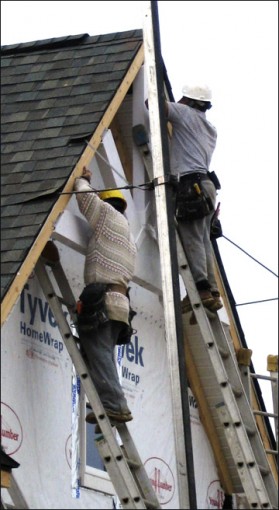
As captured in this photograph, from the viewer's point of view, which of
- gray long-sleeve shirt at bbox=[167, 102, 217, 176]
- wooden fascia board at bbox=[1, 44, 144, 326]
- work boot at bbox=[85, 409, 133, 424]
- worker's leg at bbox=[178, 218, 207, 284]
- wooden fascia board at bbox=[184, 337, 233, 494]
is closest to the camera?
wooden fascia board at bbox=[1, 44, 144, 326]

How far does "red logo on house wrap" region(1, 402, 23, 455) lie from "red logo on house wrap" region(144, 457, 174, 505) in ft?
6.35

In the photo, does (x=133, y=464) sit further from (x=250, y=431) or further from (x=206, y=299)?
(x=206, y=299)

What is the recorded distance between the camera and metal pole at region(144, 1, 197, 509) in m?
10.7

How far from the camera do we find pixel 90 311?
1156 cm

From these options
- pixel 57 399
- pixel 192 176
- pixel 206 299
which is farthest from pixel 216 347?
pixel 192 176

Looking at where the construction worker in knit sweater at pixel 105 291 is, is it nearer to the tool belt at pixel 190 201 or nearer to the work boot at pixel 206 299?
the tool belt at pixel 190 201

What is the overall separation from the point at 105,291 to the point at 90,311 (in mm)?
250

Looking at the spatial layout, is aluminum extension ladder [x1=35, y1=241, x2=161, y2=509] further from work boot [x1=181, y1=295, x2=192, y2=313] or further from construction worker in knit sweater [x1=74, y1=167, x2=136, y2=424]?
work boot [x1=181, y1=295, x2=192, y2=313]

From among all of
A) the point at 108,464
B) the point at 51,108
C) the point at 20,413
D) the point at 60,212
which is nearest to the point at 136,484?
the point at 108,464

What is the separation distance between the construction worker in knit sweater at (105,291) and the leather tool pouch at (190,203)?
1.84 ft

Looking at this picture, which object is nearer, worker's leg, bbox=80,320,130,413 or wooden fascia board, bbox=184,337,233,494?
worker's leg, bbox=80,320,130,413

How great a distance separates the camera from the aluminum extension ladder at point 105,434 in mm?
10859

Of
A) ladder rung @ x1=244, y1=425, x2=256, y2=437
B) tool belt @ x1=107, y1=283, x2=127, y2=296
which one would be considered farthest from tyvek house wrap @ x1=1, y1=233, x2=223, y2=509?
ladder rung @ x1=244, y1=425, x2=256, y2=437

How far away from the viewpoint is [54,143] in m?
11.9
